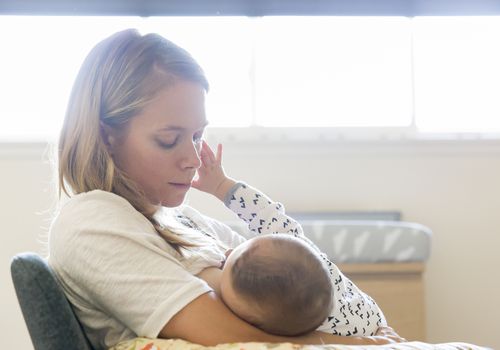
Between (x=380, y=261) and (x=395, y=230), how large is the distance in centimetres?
13

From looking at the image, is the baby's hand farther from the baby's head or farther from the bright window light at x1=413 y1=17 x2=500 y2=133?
the bright window light at x1=413 y1=17 x2=500 y2=133

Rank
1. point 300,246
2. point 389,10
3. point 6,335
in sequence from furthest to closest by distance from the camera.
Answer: point 389,10, point 6,335, point 300,246

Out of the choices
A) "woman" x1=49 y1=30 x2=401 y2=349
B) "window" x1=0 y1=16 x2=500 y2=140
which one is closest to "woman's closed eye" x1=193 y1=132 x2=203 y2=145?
"woman" x1=49 y1=30 x2=401 y2=349

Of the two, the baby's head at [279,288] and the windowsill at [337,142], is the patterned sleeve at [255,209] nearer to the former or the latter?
the baby's head at [279,288]

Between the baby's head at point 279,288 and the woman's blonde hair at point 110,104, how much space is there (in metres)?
0.14

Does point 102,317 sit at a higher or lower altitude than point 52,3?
lower

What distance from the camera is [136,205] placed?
1.12 metres

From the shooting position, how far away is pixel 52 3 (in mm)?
3014

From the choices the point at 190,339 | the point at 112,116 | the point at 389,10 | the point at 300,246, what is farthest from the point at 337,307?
the point at 389,10

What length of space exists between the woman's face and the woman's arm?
0.25 m

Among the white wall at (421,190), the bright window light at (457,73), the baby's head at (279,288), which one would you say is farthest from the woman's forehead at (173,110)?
the bright window light at (457,73)

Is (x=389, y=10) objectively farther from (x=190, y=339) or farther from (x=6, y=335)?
(x=190, y=339)

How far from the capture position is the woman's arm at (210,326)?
3.07 ft

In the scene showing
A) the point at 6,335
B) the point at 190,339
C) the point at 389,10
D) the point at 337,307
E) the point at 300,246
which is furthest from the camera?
the point at 389,10
